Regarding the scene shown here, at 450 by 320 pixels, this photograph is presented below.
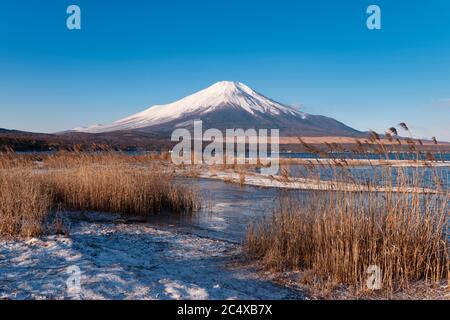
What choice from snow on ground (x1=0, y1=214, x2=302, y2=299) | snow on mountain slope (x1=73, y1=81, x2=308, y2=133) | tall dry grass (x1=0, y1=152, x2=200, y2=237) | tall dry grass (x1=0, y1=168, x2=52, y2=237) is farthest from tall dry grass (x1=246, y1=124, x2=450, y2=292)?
snow on mountain slope (x1=73, y1=81, x2=308, y2=133)

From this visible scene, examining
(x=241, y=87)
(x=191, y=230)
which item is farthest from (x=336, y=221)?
(x=241, y=87)

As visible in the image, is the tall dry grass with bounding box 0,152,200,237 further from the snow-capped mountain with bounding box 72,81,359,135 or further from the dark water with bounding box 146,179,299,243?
the snow-capped mountain with bounding box 72,81,359,135

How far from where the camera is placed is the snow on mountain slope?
149750 millimetres

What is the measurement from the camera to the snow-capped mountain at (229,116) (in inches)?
5074

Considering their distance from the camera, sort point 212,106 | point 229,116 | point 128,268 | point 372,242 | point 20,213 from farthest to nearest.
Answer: point 212,106 → point 229,116 → point 20,213 → point 372,242 → point 128,268

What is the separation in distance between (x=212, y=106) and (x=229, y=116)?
21.0 m

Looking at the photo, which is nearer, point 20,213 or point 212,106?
point 20,213

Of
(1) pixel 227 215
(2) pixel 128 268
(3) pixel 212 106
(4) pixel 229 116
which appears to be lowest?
(1) pixel 227 215

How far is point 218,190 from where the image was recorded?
15781mm

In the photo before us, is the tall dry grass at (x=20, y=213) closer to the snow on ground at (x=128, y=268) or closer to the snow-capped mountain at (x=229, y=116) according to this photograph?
the snow on ground at (x=128, y=268)

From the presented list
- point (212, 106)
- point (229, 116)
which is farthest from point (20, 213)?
point (212, 106)

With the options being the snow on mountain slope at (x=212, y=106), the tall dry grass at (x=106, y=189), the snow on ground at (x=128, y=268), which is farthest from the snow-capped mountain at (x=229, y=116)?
the snow on ground at (x=128, y=268)

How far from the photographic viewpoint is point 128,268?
15.1ft

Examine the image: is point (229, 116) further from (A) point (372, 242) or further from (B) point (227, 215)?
(A) point (372, 242)
